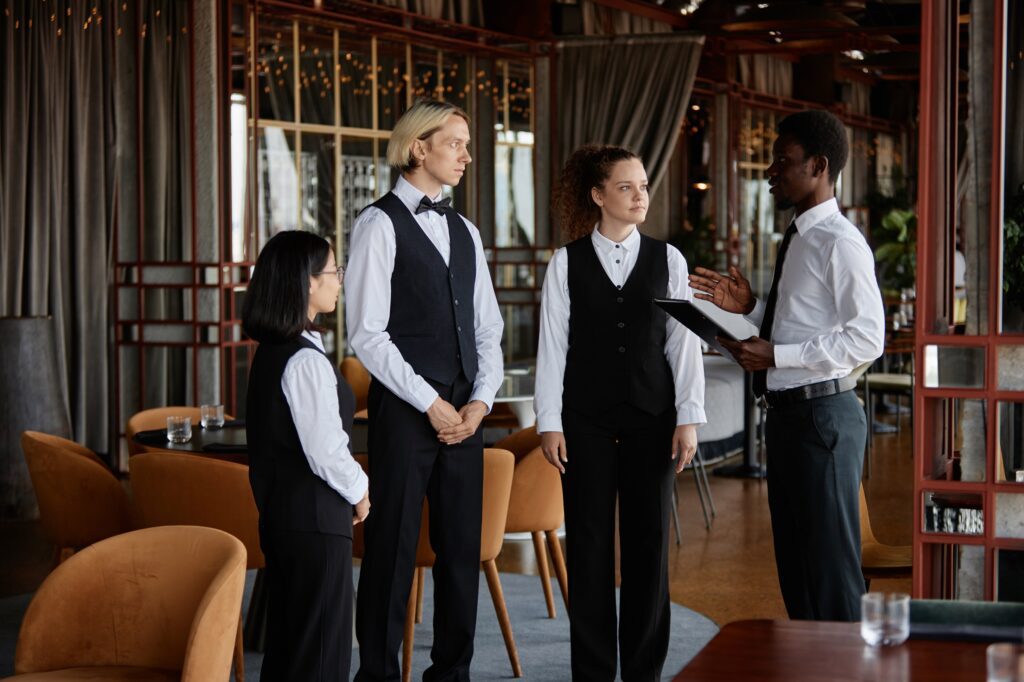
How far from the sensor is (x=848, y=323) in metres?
3.19

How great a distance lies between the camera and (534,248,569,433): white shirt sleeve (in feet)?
12.4

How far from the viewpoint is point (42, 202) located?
759 centimetres

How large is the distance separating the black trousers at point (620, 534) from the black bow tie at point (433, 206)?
680 mm

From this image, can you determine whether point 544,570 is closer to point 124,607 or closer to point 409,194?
point 409,194

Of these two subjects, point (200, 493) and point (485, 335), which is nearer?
point (485, 335)

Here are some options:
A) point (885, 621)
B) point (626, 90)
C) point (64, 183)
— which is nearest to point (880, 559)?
point (885, 621)

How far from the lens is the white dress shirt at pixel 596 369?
147 inches

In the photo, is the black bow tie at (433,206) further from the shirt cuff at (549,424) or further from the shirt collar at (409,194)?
the shirt cuff at (549,424)

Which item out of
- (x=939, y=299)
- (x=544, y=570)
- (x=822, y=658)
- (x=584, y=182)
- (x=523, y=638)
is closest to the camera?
(x=822, y=658)

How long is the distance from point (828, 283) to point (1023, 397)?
0.75 m

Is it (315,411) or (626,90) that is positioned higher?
(626,90)

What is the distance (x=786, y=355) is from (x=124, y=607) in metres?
1.65

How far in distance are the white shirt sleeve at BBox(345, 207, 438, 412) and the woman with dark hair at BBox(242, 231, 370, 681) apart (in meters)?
0.47

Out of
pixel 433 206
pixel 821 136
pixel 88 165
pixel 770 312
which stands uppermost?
pixel 88 165
